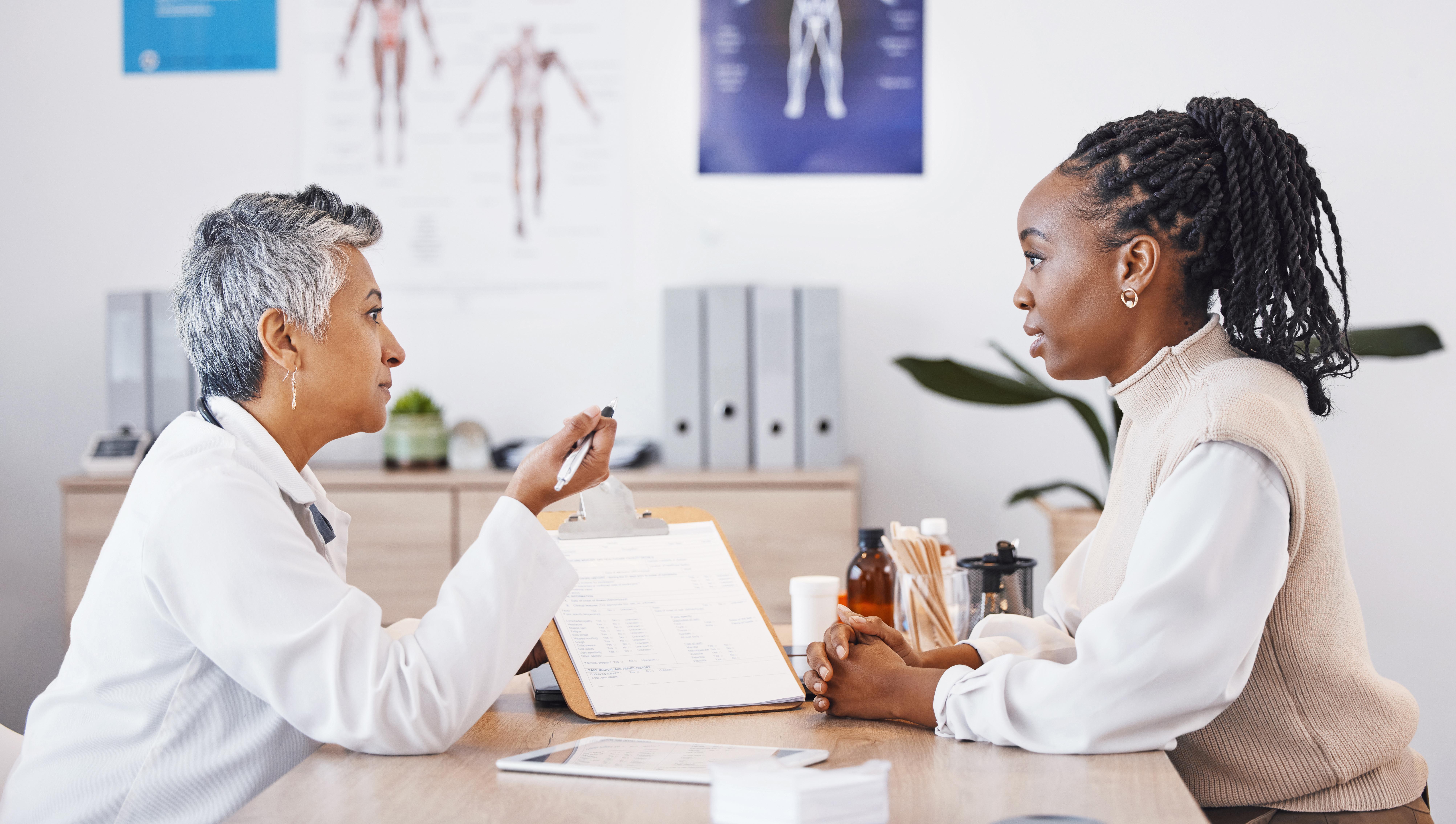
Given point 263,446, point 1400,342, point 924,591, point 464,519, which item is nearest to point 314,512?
point 263,446

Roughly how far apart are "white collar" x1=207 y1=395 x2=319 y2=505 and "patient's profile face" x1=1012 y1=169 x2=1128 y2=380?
2.81ft

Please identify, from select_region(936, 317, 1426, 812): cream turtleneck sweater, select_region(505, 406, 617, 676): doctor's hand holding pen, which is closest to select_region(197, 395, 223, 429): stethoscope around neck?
select_region(505, 406, 617, 676): doctor's hand holding pen

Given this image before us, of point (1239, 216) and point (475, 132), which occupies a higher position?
point (475, 132)

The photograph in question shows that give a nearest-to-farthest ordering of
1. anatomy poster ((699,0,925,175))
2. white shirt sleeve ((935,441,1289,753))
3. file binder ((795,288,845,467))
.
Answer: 1. white shirt sleeve ((935,441,1289,753))
2. file binder ((795,288,845,467))
3. anatomy poster ((699,0,925,175))

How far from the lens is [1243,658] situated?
1.04 meters

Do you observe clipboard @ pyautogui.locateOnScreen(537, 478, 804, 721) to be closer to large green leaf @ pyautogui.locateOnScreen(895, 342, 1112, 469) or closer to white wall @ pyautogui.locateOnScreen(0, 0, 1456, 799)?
large green leaf @ pyautogui.locateOnScreen(895, 342, 1112, 469)

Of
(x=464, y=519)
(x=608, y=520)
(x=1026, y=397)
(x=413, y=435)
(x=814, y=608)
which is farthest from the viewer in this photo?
(x=413, y=435)

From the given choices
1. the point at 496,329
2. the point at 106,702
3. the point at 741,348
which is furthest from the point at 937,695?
the point at 496,329

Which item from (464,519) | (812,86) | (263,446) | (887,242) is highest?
(812,86)

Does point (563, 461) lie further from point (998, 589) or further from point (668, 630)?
point (998, 589)

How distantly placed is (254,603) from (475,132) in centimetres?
250

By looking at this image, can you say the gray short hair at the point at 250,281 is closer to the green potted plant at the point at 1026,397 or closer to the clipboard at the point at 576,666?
the clipboard at the point at 576,666

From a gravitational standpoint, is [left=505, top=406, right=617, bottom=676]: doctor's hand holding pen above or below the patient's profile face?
below

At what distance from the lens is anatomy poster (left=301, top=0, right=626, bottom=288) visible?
3.31 m
